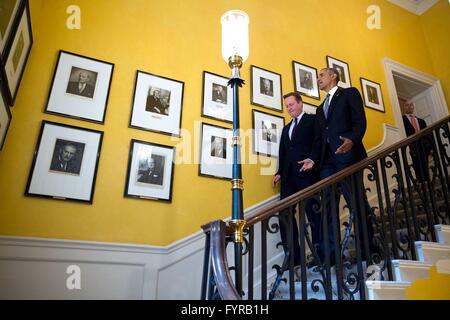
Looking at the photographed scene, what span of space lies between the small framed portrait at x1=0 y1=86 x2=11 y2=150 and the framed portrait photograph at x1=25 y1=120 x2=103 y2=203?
25cm

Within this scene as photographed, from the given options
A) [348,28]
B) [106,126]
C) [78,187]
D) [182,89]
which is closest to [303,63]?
[348,28]

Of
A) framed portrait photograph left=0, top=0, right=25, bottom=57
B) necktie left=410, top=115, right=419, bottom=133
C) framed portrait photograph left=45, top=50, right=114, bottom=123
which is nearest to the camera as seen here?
framed portrait photograph left=0, top=0, right=25, bottom=57

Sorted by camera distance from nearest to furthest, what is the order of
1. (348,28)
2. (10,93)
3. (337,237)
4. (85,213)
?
(337,237) < (10,93) < (85,213) < (348,28)

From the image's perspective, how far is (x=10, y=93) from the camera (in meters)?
2.74

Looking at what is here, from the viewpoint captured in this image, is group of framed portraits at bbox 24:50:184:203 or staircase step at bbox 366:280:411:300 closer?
staircase step at bbox 366:280:411:300

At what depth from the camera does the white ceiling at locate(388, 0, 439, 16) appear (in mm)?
6824

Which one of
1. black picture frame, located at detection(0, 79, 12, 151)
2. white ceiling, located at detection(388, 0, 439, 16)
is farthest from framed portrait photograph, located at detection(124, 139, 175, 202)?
white ceiling, located at detection(388, 0, 439, 16)

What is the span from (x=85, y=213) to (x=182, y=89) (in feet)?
5.34

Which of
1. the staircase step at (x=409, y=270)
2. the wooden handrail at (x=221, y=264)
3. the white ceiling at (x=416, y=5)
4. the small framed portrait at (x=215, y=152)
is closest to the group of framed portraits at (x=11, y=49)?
the small framed portrait at (x=215, y=152)

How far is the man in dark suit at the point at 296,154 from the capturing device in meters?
3.43

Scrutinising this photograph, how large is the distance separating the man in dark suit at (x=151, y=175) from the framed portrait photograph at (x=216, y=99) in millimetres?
822

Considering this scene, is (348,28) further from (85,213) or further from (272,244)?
(85,213)

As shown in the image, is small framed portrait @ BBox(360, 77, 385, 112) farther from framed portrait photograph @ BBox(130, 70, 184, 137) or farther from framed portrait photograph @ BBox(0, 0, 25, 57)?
framed portrait photograph @ BBox(0, 0, 25, 57)

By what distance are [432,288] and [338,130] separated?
4.78 feet
